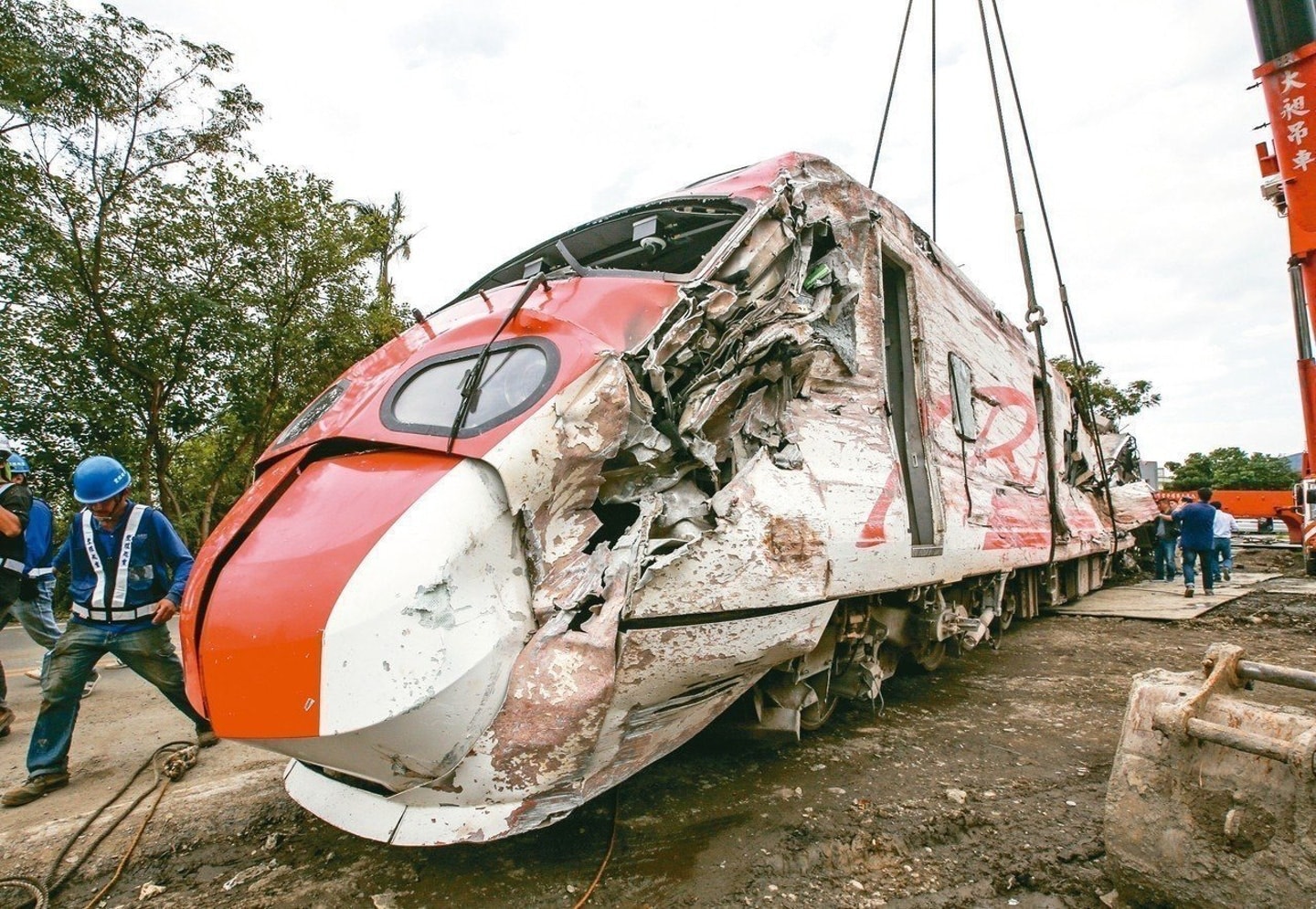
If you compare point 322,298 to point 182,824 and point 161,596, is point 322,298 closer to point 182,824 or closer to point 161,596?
point 161,596

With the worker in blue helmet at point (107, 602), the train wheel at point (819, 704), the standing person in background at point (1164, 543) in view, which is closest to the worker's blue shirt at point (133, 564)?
the worker in blue helmet at point (107, 602)

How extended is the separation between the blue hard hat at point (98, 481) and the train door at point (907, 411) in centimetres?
356

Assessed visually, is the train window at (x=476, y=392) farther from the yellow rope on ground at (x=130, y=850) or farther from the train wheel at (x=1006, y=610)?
the train wheel at (x=1006, y=610)

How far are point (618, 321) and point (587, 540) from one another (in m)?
0.73

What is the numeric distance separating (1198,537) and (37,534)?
10.8 meters

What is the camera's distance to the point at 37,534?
4148 mm

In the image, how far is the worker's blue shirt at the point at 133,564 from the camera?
11.0 ft

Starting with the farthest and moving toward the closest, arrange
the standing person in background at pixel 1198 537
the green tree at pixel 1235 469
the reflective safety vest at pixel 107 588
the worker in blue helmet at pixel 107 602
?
the green tree at pixel 1235 469, the standing person in background at pixel 1198 537, the reflective safety vest at pixel 107 588, the worker in blue helmet at pixel 107 602

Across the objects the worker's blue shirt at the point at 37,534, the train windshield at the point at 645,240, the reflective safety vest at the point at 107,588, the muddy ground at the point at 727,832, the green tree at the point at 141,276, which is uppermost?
the green tree at the point at 141,276

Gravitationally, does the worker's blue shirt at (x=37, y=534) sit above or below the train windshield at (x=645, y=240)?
below

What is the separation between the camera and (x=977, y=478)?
→ 13.5 ft

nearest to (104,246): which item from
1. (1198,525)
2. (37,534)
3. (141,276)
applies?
(141,276)

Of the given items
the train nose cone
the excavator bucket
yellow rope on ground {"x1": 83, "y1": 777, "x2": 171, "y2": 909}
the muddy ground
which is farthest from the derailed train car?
the excavator bucket

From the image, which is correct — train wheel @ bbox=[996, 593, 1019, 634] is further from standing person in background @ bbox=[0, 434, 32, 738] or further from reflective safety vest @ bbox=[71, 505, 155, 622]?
standing person in background @ bbox=[0, 434, 32, 738]
